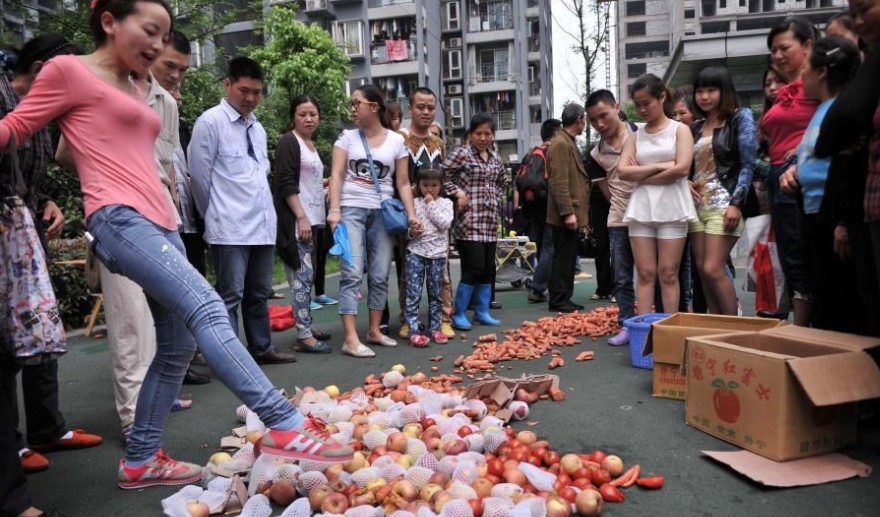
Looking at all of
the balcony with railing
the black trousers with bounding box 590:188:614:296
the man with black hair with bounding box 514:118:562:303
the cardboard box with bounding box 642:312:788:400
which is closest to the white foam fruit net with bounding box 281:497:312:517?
the cardboard box with bounding box 642:312:788:400

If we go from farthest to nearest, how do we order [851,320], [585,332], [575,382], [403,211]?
[585,332] < [403,211] < [575,382] < [851,320]

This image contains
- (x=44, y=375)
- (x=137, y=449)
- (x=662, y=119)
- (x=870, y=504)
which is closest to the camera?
(x=870, y=504)

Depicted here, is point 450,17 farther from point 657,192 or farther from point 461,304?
point 657,192

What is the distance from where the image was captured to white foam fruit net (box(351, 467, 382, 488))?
221cm

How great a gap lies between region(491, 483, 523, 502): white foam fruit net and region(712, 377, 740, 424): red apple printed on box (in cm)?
105

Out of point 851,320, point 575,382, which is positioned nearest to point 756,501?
point 851,320

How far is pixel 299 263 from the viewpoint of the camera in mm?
4680

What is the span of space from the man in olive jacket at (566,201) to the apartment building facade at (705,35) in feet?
32.1

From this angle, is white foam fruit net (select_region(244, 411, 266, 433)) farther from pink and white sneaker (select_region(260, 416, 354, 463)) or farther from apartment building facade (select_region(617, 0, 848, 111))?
apartment building facade (select_region(617, 0, 848, 111))

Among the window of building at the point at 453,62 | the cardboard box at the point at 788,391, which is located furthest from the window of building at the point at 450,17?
the cardboard box at the point at 788,391

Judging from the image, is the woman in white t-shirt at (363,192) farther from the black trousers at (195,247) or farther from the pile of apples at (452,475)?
the pile of apples at (452,475)

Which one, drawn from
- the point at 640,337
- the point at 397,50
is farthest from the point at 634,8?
the point at 640,337

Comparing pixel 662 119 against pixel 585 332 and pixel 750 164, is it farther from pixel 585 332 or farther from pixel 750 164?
pixel 585 332

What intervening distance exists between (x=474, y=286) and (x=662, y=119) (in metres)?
2.15
